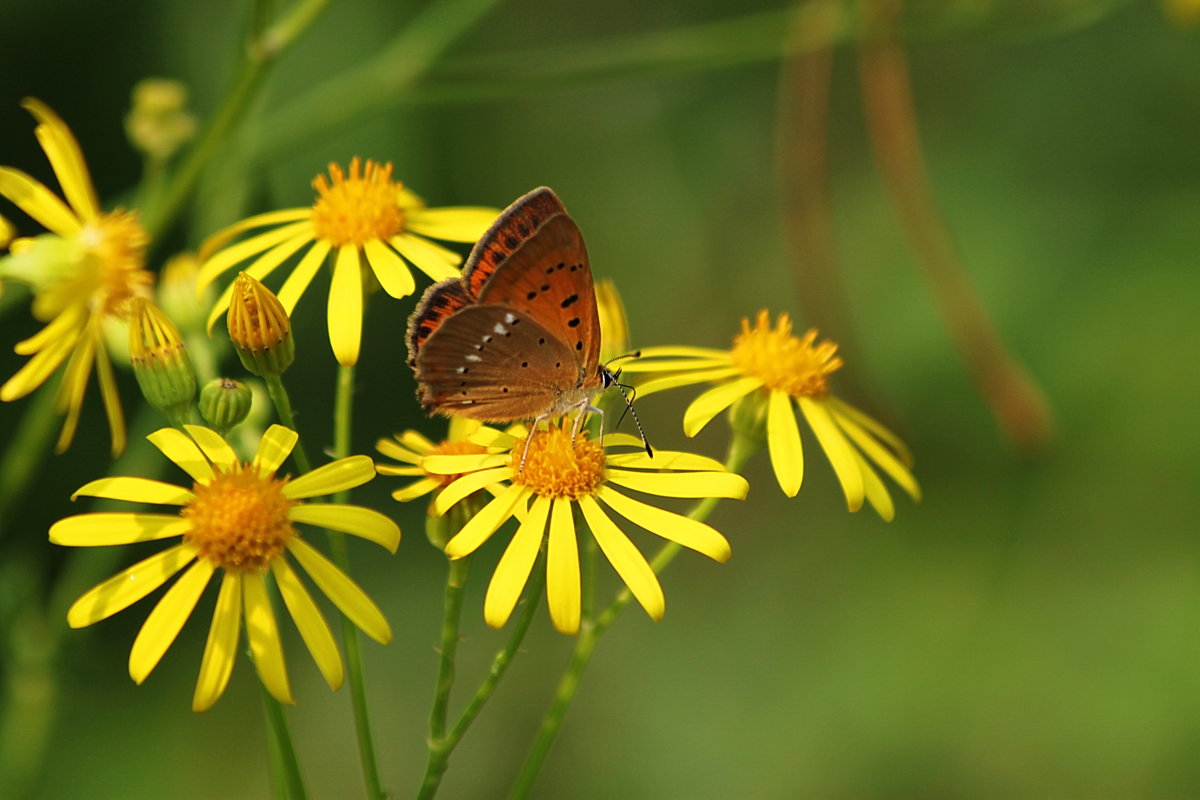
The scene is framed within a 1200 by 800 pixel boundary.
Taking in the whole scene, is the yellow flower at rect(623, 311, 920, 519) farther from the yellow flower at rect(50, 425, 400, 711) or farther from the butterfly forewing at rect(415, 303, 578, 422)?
the yellow flower at rect(50, 425, 400, 711)

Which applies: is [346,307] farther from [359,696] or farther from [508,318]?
[359,696]

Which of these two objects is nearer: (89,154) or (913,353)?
(89,154)

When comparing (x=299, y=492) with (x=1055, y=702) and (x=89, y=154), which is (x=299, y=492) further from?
(x=1055, y=702)

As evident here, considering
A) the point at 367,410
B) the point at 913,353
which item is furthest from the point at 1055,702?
the point at 367,410

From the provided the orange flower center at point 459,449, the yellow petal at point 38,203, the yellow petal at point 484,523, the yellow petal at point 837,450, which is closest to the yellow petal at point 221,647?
the yellow petal at point 484,523

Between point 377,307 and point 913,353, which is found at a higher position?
point 913,353

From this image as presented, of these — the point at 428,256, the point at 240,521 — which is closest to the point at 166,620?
the point at 240,521

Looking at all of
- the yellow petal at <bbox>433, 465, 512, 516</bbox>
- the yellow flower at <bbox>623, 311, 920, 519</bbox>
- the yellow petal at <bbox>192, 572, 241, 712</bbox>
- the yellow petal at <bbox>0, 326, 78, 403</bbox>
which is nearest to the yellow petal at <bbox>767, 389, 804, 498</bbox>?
the yellow flower at <bbox>623, 311, 920, 519</bbox>
